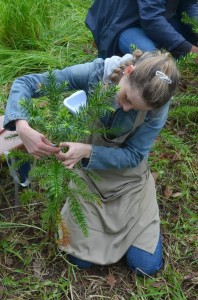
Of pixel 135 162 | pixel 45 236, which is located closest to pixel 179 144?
pixel 135 162

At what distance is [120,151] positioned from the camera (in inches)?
79.9

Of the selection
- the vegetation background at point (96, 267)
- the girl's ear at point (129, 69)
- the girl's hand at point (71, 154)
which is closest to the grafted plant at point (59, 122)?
the girl's hand at point (71, 154)

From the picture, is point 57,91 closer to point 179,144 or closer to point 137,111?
point 137,111

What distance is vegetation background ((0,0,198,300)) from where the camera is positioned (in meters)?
2.12

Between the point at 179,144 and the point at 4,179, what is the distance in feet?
3.50

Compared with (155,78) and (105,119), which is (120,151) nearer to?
(105,119)

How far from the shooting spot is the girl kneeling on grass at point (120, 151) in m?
1.82

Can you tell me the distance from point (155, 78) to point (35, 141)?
1.76ft

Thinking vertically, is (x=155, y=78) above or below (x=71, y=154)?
above

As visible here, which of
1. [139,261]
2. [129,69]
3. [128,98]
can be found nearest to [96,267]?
[139,261]

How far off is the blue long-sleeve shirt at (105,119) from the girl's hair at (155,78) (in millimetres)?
176

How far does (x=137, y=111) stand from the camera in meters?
2.06

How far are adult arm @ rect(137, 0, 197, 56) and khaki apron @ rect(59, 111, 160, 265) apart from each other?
1.07m

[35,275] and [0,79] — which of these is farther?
[0,79]
